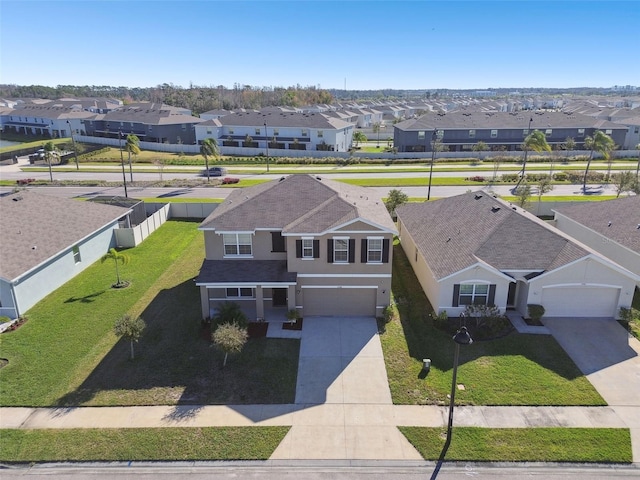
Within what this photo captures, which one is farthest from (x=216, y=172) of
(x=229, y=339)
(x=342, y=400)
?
(x=342, y=400)

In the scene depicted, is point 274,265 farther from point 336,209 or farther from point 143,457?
point 143,457

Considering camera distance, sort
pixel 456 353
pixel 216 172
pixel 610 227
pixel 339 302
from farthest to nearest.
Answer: pixel 216 172
pixel 610 227
pixel 339 302
pixel 456 353

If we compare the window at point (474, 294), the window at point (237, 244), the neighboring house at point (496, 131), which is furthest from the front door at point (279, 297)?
the neighboring house at point (496, 131)

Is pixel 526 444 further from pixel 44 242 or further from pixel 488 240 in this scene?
pixel 44 242

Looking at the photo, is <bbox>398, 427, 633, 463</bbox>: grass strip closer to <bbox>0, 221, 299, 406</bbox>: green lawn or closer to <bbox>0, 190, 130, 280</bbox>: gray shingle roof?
<bbox>0, 221, 299, 406</bbox>: green lawn

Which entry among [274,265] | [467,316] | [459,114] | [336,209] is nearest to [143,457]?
[274,265]

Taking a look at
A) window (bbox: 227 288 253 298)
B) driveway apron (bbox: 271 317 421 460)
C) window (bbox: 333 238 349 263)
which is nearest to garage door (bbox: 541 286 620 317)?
driveway apron (bbox: 271 317 421 460)

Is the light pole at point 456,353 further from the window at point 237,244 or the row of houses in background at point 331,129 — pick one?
the row of houses in background at point 331,129
